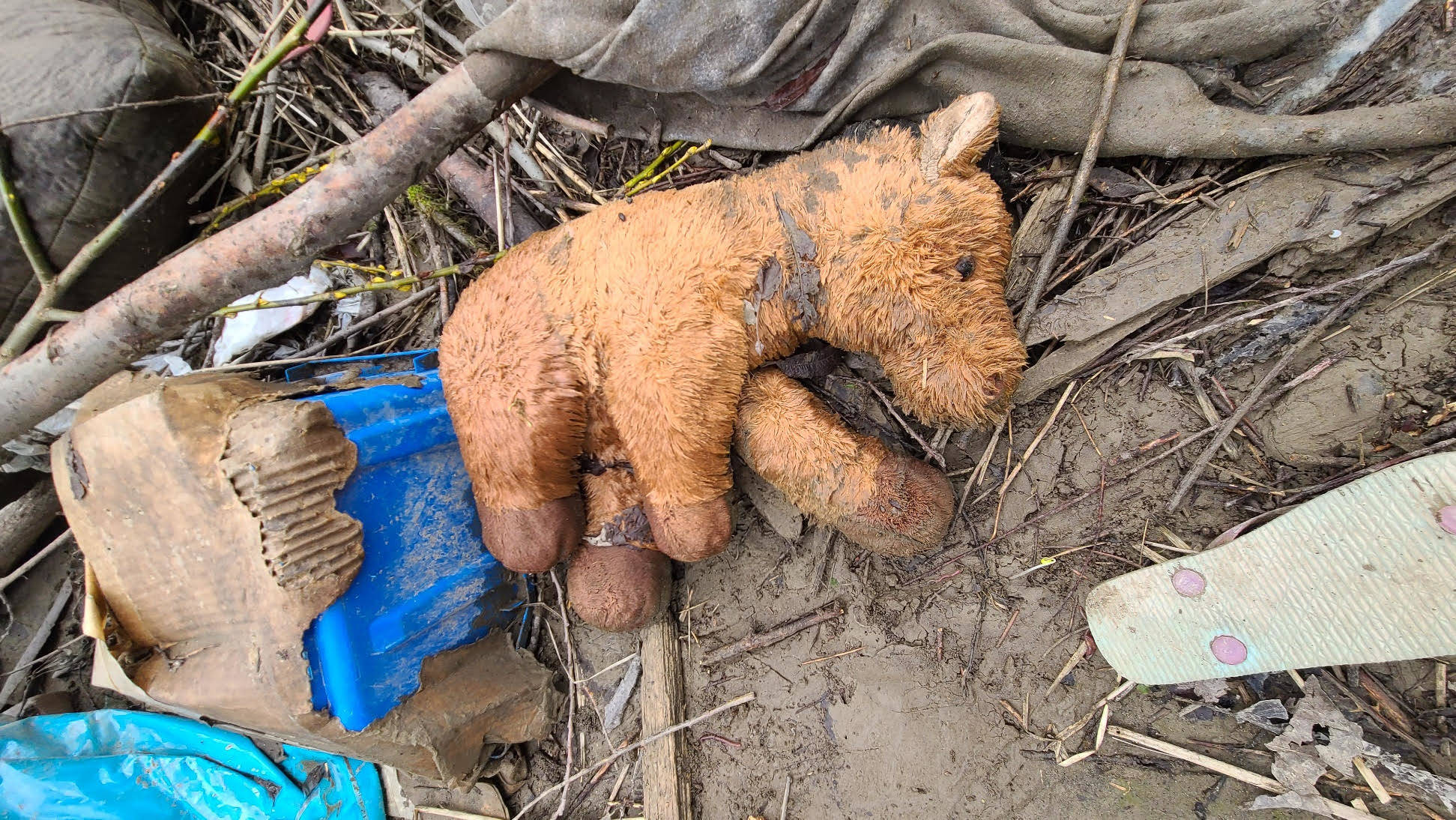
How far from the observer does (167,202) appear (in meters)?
2.32

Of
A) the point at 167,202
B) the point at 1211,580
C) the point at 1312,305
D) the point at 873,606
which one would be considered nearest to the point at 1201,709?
the point at 1211,580

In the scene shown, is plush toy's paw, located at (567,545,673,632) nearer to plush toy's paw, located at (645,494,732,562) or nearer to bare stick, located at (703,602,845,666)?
plush toy's paw, located at (645,494,732,562)

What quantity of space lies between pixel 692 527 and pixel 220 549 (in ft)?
3.73

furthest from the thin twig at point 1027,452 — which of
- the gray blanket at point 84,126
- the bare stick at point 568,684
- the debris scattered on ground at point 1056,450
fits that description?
the gray blanket at point 84,126

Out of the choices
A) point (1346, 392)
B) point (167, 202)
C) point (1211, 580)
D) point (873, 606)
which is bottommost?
point (873, 606)

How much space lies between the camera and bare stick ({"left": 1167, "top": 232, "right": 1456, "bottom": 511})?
1.35 metres

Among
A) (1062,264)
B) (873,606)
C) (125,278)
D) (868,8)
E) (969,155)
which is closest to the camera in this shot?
(969,155)

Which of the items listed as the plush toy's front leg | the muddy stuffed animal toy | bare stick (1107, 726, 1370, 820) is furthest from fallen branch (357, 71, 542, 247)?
bare stick (1107, 726, 1370, 820)

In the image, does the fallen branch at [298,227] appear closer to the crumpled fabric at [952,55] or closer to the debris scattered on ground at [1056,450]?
the crumpled fabric at [952,55]

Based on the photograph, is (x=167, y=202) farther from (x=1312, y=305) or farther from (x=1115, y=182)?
(x=1312, y=305)

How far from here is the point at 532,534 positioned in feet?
5.48

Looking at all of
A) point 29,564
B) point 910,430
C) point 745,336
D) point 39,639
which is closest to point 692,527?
point 745,336

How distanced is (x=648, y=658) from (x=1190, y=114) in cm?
205

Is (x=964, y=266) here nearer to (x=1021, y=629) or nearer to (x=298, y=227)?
(x=1021, y=629)
